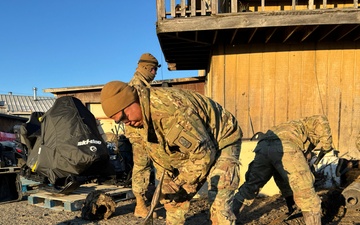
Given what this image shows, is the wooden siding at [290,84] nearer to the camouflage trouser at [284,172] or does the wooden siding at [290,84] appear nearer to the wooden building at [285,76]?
the wooden building at [285,76]

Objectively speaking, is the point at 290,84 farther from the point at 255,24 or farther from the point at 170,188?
the point at 170,188

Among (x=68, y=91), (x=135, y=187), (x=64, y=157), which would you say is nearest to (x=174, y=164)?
(x=135, y=187)

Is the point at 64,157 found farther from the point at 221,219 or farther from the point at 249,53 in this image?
the point at 249,53

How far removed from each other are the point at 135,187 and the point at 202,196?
1582 millimetres

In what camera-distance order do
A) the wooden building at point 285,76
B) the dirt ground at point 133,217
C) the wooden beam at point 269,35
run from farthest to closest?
the wooden building at point 285,76, the wooden beam at point 269,35, the dirt ground at point 133,217

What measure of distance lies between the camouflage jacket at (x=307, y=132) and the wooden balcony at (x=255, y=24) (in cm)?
247

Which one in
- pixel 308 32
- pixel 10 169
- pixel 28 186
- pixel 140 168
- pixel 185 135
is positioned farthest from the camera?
pixel 308 32

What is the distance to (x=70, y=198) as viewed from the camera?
507 cm

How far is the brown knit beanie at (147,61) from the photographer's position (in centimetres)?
487

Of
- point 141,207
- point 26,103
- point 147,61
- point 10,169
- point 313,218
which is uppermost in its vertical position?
point 147,61

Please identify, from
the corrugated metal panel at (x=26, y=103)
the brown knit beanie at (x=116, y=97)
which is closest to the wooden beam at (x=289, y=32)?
the brown knit beanie at (x=116, y=97)

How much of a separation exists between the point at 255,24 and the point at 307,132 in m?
2.57

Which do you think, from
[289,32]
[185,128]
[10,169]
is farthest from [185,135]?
[289,32]

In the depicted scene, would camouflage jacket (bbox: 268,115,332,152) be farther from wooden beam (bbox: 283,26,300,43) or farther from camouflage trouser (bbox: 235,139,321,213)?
wooden beam (bbox: 283,26,300,43)
